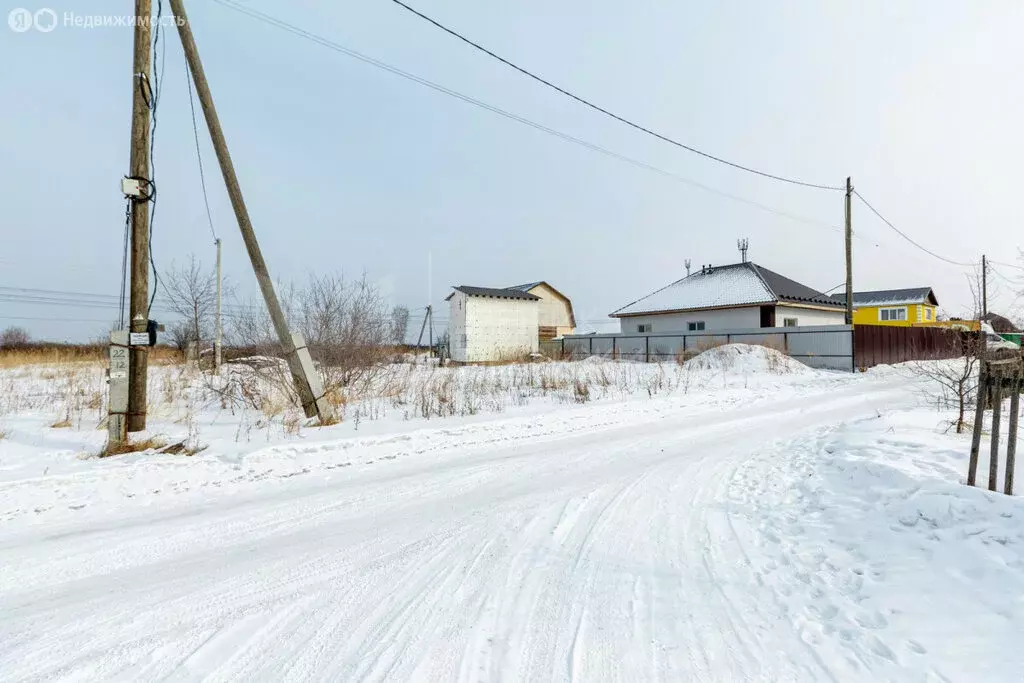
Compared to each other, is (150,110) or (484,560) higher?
(150,110)

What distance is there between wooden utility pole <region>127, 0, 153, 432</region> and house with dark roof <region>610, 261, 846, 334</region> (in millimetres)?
26729

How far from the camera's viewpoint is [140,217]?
677 centimetres

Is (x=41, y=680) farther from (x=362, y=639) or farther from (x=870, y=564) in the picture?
(x=870, y=564)

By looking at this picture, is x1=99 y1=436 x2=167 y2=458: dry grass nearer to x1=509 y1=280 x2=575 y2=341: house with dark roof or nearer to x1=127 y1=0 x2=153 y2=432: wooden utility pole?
x1=127 y1=0 x2=153 y2=432: wooden utility pole

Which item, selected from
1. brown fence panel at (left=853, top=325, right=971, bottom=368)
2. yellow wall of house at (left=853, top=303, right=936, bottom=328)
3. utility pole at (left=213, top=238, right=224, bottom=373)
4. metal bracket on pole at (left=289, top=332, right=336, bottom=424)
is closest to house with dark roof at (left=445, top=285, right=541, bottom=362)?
utility pole at (left=213, top=238, right=224, bottom=373)

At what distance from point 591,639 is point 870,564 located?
2.07 meters

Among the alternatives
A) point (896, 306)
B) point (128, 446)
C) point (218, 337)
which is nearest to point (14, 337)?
point (218, 337)

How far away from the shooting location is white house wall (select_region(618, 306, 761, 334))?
89.8 ft

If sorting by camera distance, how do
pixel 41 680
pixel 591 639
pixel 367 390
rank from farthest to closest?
1. pixel 367 390
2. pixel 591 639
3. pixel 41 680

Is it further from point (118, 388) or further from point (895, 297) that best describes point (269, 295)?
point (895, 297)

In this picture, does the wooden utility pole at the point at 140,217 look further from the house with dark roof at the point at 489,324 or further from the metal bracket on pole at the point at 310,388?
the house with dark roof at the point at 489,324

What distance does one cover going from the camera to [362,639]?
2434 mm

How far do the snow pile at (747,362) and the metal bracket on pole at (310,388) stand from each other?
615 inches

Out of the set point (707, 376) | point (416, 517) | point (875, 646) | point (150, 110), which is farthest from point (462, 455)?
point (707, 376)
